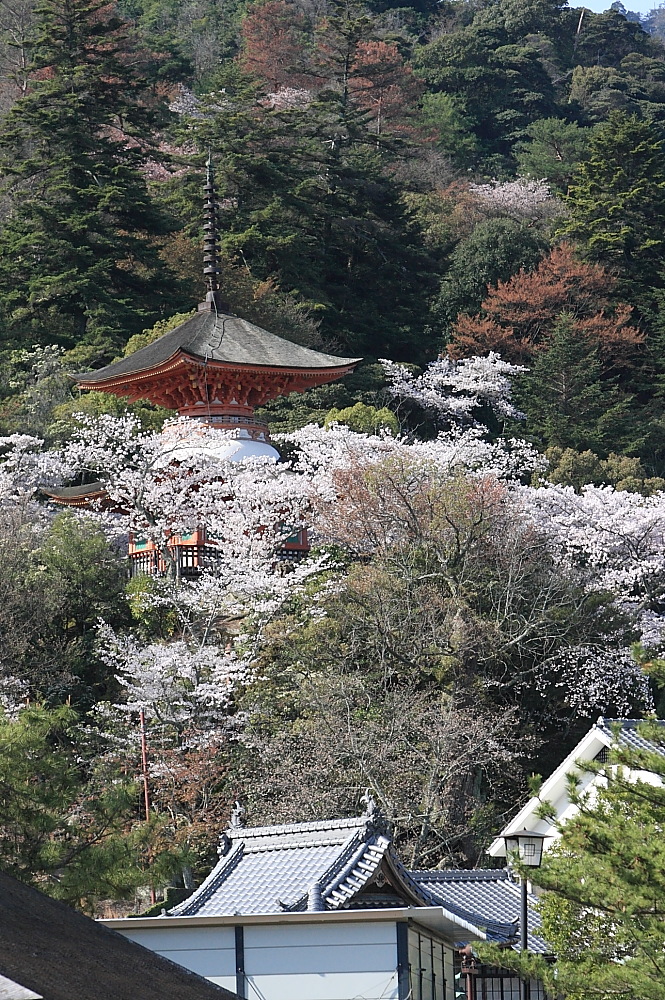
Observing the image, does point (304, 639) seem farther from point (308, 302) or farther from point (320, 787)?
point (308, 302)

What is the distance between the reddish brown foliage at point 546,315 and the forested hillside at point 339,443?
9 cm

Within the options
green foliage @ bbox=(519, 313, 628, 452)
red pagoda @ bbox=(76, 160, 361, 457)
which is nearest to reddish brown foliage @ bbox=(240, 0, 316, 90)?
green foliage @ bbox=(519, 313, 628, 452)

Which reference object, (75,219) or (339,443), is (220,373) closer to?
(339,443)

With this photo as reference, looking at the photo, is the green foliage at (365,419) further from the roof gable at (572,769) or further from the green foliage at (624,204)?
the green foliage at (624,204)

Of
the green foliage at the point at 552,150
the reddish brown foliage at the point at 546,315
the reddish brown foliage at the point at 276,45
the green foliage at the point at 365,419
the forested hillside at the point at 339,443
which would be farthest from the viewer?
the reddish brown foliage at the point at 276,45

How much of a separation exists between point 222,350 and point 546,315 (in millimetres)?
13587

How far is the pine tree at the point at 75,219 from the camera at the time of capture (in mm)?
29562

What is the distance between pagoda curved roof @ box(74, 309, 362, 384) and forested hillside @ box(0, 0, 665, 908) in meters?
0.95

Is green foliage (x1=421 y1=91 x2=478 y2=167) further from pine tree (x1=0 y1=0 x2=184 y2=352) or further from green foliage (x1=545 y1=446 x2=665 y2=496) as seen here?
green foliage (x1=545 y1=446 x2=665 y2=496)

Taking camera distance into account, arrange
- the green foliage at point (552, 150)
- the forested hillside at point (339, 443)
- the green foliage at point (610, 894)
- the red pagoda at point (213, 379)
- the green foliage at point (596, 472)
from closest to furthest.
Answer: the green foliage at point (610, 894)
the forested hillside at point (339, 443)
the red pagoda at point (213, 379)
the green foliage at point (596, 472)
the green foliage at point (552, 150)

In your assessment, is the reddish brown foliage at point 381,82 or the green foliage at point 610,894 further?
the reddish brown foliage at point 381,82

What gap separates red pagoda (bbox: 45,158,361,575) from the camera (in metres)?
21.6

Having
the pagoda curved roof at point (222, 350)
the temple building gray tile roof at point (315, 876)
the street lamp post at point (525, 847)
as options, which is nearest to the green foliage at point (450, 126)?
the pagoda curved roof at point (222, 350)

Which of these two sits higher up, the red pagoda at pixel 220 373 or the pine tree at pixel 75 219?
the pine tree at pixel 75 219
